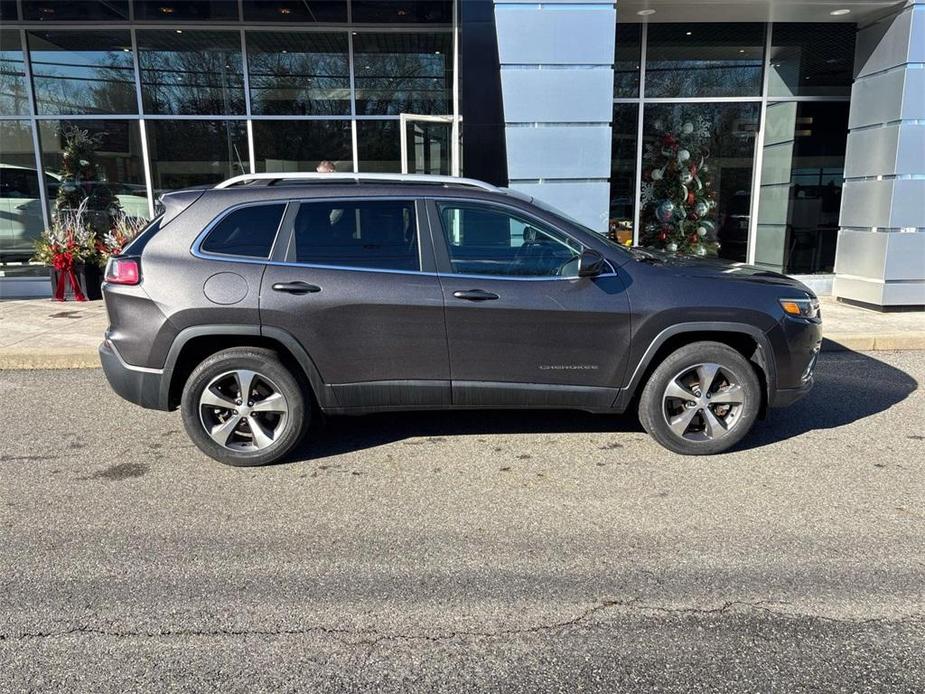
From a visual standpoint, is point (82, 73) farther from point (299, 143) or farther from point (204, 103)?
point (299, 143)

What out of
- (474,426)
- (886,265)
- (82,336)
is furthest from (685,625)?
(886,265)

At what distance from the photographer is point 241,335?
14.4 ft

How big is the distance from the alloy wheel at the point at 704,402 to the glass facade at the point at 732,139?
7.09 metres

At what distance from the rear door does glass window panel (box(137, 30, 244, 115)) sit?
836cm

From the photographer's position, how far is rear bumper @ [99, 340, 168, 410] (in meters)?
4.41

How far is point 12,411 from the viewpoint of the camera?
5.77m

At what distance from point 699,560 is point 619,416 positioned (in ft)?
7.49

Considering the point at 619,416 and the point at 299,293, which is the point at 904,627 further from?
the point at 299,293

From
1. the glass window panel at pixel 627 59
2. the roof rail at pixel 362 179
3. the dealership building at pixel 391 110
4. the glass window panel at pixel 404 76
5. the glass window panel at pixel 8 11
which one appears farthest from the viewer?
the glass window panel at pixel 404 76

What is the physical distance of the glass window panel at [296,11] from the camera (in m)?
10.2

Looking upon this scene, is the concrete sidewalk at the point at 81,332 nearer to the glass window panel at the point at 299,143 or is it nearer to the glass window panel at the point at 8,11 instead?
the glass window panel at the point at 299,143

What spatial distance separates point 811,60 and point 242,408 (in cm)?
1091

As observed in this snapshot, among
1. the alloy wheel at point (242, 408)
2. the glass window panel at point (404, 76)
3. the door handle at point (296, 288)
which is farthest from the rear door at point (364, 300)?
the glass window panel at point (404, 76)

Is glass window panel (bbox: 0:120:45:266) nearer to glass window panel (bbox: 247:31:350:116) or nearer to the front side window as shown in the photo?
glass window panel (bbox: 247:31:350:116)
